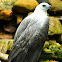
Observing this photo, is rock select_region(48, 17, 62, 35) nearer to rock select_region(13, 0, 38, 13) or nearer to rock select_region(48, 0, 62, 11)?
rock select_region(48, 0, 62, 11)

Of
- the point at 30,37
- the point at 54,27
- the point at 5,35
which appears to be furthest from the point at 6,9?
the point at 30,37

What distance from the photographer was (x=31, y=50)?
227cm

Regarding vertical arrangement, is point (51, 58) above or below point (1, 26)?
below

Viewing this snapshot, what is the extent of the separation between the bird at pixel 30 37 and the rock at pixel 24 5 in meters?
2.97

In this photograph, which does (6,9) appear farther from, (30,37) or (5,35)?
(30,37)

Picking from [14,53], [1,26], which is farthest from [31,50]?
[1,26]

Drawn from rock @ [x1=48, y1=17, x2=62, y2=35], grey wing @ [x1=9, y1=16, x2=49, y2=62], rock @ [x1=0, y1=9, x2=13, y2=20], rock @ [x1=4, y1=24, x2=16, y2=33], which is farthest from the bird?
rock @ [x1=4, y1=24, x2=16, y2=33]

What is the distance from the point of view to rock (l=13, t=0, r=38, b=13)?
5.23m

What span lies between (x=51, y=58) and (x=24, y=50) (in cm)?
224

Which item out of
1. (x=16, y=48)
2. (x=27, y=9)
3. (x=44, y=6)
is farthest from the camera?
(x=27, y=9)

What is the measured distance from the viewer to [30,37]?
2207mm

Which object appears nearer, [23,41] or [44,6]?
[23,41]

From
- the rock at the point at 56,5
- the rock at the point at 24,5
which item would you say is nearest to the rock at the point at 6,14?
the rock at the point at 24,5

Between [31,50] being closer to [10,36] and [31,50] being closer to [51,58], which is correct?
[51,58]
